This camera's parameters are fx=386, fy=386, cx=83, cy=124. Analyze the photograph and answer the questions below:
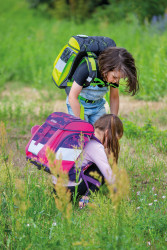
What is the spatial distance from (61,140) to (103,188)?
673 millimetres

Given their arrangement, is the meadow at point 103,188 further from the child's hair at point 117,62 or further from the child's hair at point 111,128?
the child's hair at point 117,62

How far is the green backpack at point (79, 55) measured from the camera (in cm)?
342

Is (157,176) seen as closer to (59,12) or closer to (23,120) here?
(23,120)

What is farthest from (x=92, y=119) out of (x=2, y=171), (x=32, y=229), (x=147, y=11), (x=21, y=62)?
(x=147, y=11)

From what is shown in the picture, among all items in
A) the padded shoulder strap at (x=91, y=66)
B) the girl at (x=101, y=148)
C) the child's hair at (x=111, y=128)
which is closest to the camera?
the girl at (x=101, y=148)

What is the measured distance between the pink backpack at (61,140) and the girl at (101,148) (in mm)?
85

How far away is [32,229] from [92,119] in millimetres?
1855

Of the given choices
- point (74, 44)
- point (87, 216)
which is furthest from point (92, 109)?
point (87, 216)

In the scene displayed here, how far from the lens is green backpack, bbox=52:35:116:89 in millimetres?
3418

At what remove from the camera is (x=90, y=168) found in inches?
125

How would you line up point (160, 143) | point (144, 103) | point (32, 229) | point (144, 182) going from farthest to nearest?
point (144, 103) < point (160, 143) < point (144, 182) < point (32, 229)

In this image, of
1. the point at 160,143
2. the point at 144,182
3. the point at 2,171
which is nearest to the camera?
the point at 2,171

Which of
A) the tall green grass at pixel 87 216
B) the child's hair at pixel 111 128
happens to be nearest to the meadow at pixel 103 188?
the tall green grass at pixel 87 216

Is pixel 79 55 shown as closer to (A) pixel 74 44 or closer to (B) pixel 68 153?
(A) pixel 74 44
